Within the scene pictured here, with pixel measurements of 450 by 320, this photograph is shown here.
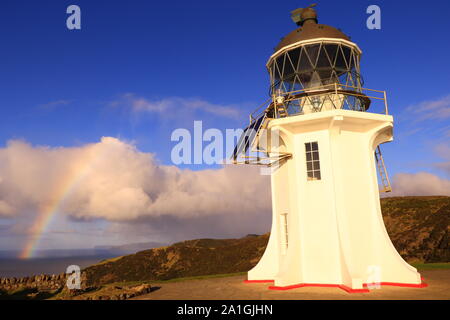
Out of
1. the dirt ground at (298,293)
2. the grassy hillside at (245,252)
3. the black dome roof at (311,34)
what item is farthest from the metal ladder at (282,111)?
the grassy hillside at (245,252)

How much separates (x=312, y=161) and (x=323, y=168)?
2.11 ft

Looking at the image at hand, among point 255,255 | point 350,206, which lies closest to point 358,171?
point 350,206

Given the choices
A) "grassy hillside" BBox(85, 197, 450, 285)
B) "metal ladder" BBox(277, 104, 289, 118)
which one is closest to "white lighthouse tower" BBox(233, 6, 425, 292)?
"metal ladder" BBox(277, 104, 289, 118)

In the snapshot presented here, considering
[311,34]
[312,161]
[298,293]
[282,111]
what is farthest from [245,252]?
[311,34]

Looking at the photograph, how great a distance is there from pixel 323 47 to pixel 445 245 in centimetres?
Answer: 2463

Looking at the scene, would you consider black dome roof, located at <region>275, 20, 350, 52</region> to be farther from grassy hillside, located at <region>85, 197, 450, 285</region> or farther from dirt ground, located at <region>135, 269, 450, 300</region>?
grassy hillside, located at <region>85, 197, 450, 285</region>

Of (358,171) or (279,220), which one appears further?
(279,220)

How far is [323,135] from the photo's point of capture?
645 inches

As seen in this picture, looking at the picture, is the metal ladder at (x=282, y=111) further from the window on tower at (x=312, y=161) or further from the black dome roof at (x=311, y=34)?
the black dome roof at (x=311, y=34)

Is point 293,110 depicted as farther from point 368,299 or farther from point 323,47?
point 368,299

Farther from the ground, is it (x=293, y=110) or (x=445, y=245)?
(x=293, y=110)

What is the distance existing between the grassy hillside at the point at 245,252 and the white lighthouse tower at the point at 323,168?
1885cm
